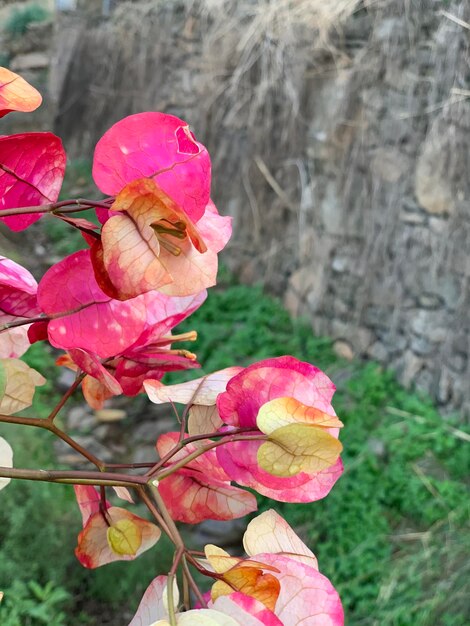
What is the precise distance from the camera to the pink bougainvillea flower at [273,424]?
0.99 feet

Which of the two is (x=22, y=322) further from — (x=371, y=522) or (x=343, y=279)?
(x=343, y=279)

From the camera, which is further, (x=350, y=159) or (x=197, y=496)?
(x=350, y=159)

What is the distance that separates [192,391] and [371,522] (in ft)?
7.74

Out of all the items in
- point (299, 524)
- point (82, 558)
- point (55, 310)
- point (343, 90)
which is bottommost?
point (299, 524)

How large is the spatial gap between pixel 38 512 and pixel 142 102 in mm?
2943

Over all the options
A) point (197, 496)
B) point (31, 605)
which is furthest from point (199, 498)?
point (31, 605)

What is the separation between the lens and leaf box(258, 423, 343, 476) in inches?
11.4

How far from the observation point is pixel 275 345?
349cm

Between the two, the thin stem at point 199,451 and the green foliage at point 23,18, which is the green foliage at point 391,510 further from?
the green foliage at point 23,18

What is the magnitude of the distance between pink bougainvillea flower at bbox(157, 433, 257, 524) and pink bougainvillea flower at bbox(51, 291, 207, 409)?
0.03 meters

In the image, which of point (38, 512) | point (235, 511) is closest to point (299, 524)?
point (38, 512)

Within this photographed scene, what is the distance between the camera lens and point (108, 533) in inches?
14.5

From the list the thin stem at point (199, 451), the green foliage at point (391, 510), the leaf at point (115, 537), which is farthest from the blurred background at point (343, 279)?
the thin stem at point (199, 451)

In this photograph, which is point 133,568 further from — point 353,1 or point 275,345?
point 353,1
